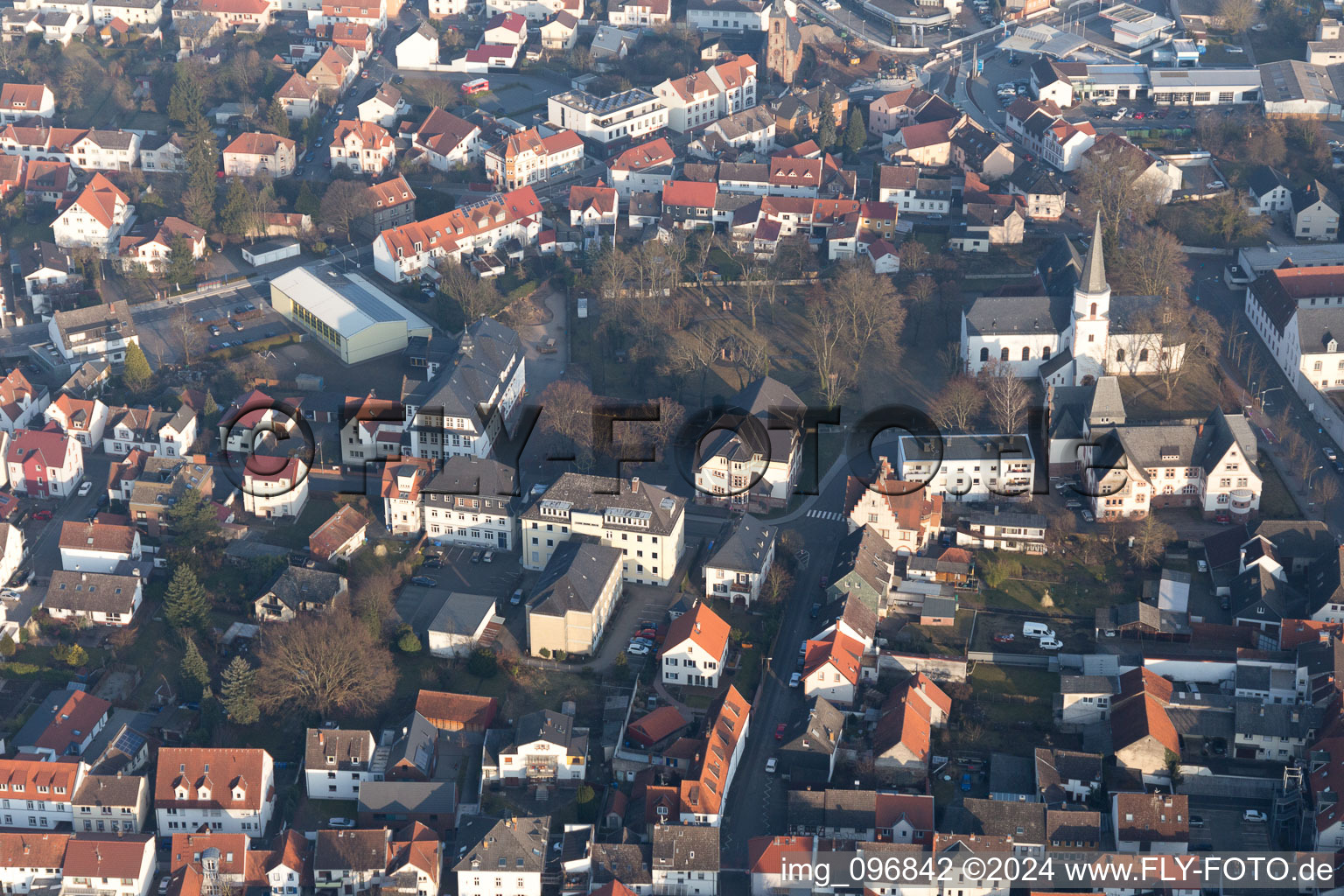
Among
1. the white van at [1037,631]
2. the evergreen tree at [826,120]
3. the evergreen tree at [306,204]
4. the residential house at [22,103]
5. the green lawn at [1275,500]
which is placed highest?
the green lawn at [1275,500]

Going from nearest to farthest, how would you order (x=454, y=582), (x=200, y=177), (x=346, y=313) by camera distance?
1. (x=454, y=582)
2. (x=346, y=313)
3. (x=200, y=177)

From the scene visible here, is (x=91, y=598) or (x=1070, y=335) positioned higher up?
(x=1070, y=335)

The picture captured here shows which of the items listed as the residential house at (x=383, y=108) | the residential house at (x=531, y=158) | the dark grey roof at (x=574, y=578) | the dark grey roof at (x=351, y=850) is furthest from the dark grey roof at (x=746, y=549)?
the residential house at (x=383, y=108)

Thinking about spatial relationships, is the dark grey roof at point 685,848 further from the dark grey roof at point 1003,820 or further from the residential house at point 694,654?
the residential house at point 694,654

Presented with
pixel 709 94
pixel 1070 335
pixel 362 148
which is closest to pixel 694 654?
pixel 1070 335

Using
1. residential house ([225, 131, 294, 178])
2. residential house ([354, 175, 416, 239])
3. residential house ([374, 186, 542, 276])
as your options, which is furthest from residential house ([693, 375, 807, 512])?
residential house ([225, 131, 294, 178])

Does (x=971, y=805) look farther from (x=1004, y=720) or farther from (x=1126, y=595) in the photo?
(x=1126, y=595)

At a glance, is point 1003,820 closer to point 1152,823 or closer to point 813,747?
point 1152,823
